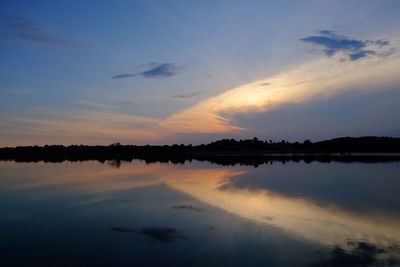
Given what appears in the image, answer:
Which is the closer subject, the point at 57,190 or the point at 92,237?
the point at 92,237

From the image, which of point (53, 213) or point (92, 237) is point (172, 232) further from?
point (53, 213)

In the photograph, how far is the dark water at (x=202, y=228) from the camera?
9008mm

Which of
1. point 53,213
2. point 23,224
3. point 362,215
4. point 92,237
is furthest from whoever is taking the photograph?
point 53,213

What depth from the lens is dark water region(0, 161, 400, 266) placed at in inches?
355

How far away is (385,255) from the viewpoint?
29.5 feet

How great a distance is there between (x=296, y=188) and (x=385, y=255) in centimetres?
1433

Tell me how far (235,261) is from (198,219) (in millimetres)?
4972

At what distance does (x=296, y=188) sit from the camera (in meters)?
23.2

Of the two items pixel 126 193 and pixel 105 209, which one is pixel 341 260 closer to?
pixel 105 209

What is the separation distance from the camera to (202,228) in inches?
479

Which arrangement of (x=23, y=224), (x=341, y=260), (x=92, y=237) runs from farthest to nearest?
(x=23, y=224) → (x=92, y=237) → (x=341, y=260)

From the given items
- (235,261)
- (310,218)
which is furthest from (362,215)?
(235,261)

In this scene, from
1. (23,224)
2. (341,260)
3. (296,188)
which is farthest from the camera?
(296,188)

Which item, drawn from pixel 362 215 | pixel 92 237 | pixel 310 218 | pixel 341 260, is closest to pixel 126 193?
pixel 92 237
